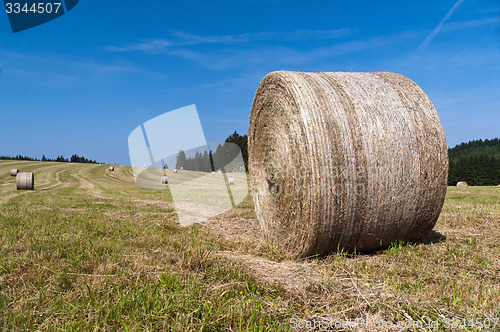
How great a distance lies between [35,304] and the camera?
3.09m

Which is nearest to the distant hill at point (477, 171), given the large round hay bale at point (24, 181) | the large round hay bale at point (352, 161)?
the large round hay bale at point (24, 181)

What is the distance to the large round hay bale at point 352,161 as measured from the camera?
4.49 meters

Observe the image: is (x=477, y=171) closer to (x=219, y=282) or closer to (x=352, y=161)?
(x=352, y=161)

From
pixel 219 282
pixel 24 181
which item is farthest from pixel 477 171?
pixel 219 282

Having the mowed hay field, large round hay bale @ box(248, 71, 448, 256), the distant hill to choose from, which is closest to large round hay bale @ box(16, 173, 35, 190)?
the mowed hay field

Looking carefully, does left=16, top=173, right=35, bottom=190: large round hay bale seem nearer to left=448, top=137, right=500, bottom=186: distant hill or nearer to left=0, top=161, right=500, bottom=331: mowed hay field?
left=0, top=161, right=500, bottom=331: mowed hay field

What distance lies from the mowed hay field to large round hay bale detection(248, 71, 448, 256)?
375mm

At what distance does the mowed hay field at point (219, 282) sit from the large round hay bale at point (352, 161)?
0.38 meters

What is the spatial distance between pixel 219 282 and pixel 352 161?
2292 mm

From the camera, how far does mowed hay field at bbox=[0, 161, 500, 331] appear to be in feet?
9.30

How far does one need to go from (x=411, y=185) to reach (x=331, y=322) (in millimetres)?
2761

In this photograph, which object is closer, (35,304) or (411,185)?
(35,304)

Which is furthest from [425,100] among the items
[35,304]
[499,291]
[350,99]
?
[35,304]

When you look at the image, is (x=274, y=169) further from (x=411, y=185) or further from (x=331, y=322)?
(x=331, y=322)
